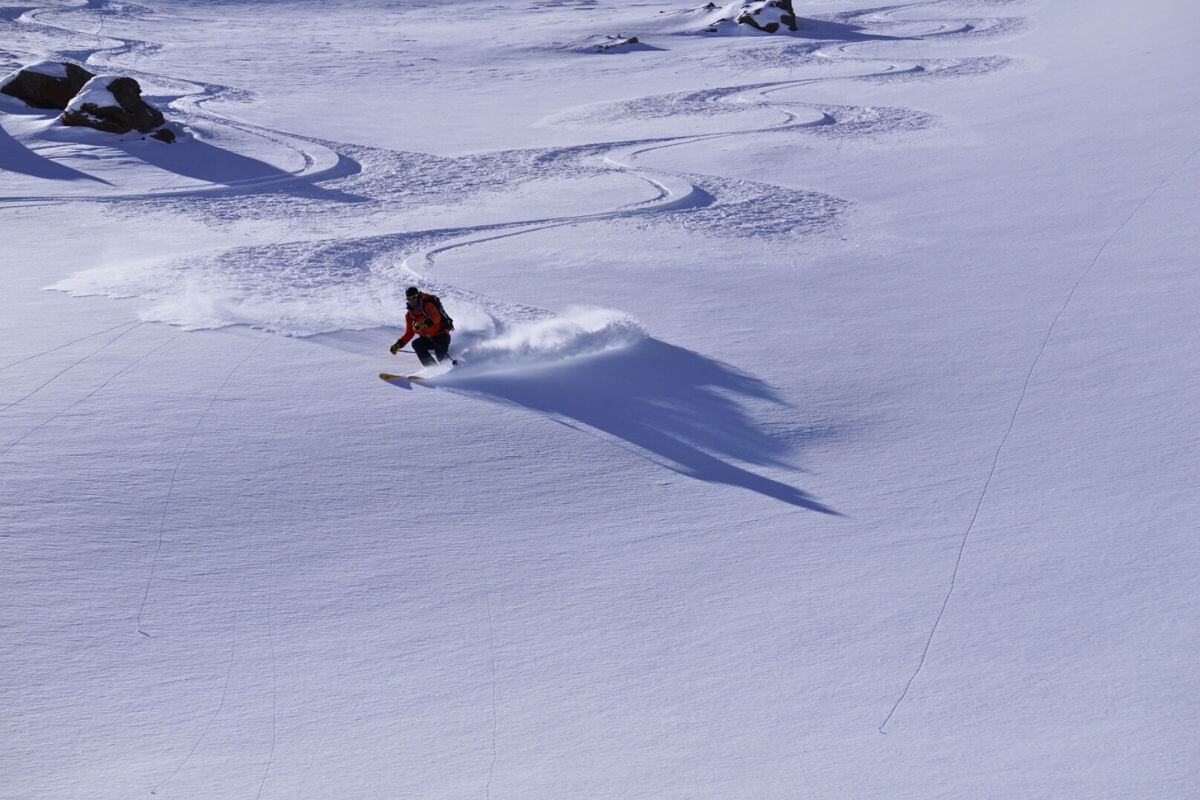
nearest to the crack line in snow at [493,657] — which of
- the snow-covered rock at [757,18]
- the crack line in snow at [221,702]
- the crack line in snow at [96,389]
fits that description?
the crack line in snow at [221,702]

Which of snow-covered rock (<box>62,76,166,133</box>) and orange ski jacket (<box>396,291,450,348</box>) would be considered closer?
orange ski jacket (<box>396,291,450,348</box>)

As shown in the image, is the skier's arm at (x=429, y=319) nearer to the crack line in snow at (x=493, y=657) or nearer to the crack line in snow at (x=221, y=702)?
the crack line in snow at (x=493, y=657)

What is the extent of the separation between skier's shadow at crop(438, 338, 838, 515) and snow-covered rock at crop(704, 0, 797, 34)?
71.9ft

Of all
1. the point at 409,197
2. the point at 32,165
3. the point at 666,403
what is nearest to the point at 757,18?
the point at 409,197

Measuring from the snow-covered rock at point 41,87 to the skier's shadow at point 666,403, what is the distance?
Result: 495 inches

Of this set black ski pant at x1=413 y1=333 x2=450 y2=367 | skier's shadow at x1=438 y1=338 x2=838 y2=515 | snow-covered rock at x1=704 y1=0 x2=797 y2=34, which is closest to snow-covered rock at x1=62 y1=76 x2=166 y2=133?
black ski pant at x1=413 y1=333 x2=450 y2=367

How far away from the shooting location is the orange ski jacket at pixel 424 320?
24.4 ft

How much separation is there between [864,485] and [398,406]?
2892 millimetres

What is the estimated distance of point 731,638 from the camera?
4.92 metres

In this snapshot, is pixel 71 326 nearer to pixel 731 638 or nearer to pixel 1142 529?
pixel 731 638

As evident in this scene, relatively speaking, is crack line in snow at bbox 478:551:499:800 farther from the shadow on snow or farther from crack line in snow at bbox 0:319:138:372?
the shadow on snow

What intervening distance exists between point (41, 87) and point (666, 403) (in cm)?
1388

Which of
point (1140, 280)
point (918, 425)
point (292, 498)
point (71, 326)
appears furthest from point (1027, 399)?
point (71, 326)

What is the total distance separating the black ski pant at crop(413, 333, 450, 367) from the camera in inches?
297
